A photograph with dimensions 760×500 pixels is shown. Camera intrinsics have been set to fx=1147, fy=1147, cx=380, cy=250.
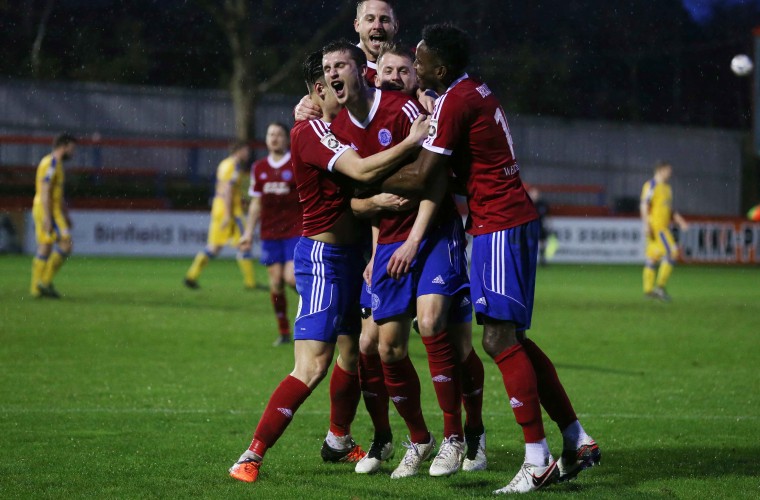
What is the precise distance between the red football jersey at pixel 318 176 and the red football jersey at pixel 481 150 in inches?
20.7

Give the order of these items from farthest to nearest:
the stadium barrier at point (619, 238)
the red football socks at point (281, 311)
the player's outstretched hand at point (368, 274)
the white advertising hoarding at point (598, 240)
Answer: the white advertising hoarding at point (598, 240), the stadium barrier at point (619, 238), the red football socks at point (281, 311), the player's outstretched hand at point (368, 274)

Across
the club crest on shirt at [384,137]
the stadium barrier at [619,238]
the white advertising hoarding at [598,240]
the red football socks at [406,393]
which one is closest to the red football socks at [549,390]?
the red football socks at [406,393]

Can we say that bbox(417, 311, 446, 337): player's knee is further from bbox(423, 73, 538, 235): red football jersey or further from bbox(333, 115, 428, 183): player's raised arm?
bbox(333, 115, 428, 183): player's raised arm

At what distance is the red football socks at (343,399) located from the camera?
6.16 m

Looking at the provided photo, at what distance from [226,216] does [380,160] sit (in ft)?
43.9

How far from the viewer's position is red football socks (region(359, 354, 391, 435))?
242 inches

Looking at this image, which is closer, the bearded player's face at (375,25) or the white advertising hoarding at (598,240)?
the bearded player's face at (375,25)

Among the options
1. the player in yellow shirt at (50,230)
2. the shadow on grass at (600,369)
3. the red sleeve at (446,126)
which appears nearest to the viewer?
the red sleeve at (446,126)

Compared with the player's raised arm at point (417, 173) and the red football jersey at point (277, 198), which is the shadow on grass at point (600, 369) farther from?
the player's raised arm at point (417, 173)

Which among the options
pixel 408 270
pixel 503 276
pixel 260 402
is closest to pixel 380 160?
pixel 408 270

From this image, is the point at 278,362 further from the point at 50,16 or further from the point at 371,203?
the point at 50,16

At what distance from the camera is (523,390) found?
17.9ft

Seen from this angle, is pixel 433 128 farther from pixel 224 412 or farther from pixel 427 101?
pixel 224 412

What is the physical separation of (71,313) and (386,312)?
9.43 metres
